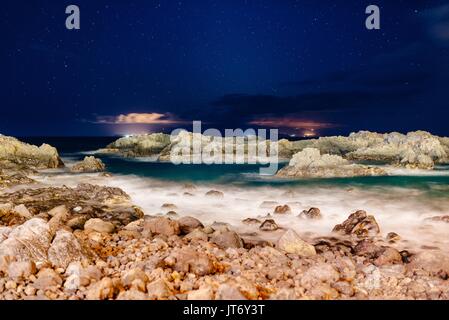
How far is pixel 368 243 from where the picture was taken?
8039mm

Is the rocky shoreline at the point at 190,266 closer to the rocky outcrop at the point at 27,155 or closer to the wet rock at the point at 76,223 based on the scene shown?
the wet rock at the point at 76,223

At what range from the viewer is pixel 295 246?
7.61 metres

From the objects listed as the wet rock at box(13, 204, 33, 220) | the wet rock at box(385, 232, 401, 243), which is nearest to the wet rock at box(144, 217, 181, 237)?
the wet rock at box(13, 204, 33, 220)

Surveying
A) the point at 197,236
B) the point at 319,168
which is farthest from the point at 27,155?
the point at 197,236

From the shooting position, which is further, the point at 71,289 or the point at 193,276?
the point at 193,276

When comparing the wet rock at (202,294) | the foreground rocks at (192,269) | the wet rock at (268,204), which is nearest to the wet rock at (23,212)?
the foreground rocks at (192,269)

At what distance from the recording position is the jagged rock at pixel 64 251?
582cm

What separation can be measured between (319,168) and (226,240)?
55.2 feet

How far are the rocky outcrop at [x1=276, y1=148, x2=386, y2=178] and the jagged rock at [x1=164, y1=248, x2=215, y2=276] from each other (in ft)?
57.4

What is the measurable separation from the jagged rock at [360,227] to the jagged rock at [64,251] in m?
7.04

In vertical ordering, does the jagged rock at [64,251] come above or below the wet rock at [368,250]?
above
